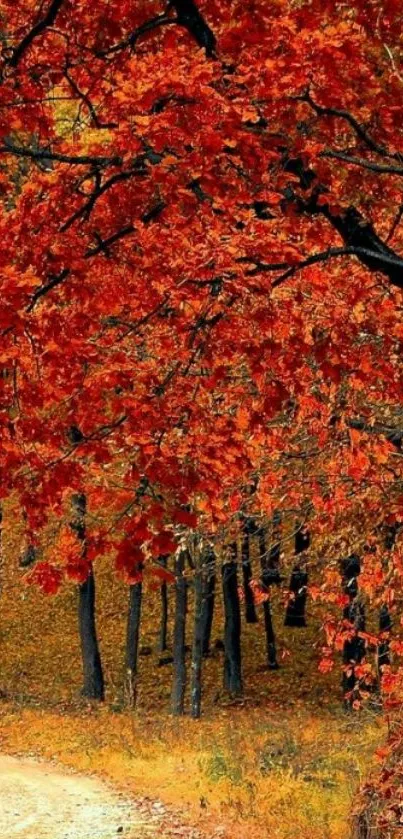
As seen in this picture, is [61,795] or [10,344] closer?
[10,344]

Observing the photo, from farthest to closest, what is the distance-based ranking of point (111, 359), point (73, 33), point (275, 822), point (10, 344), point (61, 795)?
point (61, 795) → point (275, 822) → point (73, 33) → point (111, 359) → point (10, 344)

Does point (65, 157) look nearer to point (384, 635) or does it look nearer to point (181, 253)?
point (181, 253)

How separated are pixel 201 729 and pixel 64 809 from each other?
25.1 ft

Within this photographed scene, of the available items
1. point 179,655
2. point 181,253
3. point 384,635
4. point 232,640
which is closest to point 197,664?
point 179,655

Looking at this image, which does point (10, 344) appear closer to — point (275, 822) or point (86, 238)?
point (86, 238)

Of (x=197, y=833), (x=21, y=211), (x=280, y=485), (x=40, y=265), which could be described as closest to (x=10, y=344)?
(x=40, y=265)

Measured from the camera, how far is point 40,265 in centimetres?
677

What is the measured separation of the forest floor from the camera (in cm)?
1212

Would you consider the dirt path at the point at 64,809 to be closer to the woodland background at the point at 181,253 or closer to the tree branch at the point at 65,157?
the woodland background at the point at 181,253

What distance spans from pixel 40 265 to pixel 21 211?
0.59 meters

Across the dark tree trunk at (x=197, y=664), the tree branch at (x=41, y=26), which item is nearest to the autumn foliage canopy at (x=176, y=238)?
the tree branch at (x=41, y=26)

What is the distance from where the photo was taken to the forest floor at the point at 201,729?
12117 mm

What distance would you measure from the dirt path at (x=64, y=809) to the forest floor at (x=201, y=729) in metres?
0.27

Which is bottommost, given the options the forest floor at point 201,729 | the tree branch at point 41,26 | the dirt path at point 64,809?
the dirt path at point 64,809
